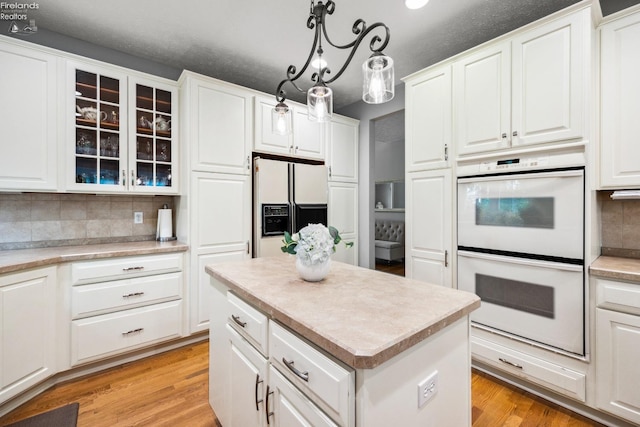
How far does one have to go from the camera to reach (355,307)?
41.5 inches

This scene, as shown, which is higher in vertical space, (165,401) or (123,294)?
(123,294)

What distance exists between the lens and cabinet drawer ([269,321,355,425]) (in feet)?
2.54

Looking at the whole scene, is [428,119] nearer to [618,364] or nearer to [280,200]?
[280,200]

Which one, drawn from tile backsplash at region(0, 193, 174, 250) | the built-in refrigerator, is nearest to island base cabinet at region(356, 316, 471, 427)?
the built-in refrigerator

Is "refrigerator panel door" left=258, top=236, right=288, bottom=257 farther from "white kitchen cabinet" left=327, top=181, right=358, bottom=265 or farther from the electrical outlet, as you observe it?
the electrical outlet

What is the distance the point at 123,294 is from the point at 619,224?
3.73 metres

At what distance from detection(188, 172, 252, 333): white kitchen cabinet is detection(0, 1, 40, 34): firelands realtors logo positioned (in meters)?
1.61

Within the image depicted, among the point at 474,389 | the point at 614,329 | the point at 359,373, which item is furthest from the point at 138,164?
the point at 614,329

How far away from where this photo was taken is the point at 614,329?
1.59 m

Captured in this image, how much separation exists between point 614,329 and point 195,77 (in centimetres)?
353

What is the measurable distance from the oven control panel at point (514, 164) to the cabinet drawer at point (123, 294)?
→ 8.88 ft

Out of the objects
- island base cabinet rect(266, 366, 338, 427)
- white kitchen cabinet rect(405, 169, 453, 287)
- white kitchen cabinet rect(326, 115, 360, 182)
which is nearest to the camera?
island base cabinet rect(266, 366, 338, 427)

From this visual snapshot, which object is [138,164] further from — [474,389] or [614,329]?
[614,329]

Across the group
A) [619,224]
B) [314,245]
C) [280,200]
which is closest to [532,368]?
[619,224]
